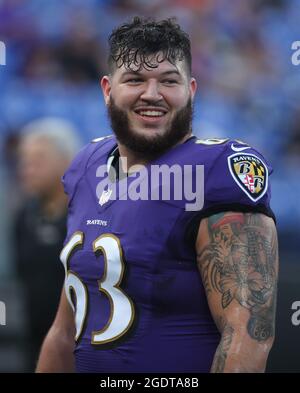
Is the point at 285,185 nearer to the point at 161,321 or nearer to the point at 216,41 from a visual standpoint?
the point at 216,41

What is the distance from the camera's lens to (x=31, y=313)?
14.5 ft

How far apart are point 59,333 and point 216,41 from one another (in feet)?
12.8

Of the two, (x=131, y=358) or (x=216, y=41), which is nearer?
(x=131, y=358)

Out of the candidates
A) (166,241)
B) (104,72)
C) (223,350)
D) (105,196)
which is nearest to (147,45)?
(105,196)

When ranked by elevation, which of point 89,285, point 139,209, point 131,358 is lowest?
point 131,358

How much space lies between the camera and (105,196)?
253cm

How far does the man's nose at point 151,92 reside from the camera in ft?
7.90

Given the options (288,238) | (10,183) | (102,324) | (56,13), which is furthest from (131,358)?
(56,13)

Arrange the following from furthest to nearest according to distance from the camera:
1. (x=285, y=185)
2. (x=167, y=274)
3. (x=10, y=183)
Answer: (x=10, y=183) → (x=285, y=185) → (x=167, y=274)

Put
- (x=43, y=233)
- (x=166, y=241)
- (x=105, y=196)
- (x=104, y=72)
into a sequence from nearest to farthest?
(x=166, y=241) → (x=105, y=196) → (x=43, y=233) → (x=104, y=72)

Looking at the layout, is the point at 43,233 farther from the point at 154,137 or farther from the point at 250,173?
the point at 250,173

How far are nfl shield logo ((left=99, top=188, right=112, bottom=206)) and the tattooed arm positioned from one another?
37 centimetres

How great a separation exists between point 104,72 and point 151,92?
3.94m

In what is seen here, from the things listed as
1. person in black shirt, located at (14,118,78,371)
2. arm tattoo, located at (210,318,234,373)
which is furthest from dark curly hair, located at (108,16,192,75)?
person in black shirt, located at (14,118,78,371)
